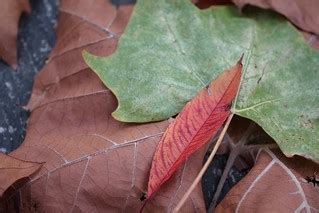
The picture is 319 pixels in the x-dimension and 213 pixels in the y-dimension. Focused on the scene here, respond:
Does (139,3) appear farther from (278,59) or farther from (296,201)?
(296,201)

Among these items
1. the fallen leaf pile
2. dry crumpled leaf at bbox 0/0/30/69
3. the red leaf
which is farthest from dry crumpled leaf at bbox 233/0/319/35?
dry crumpled leaf at bbox 0/0/30/69

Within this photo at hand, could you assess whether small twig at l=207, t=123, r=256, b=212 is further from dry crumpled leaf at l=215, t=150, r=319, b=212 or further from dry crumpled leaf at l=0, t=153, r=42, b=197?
dry crumpled leaf at l=0, t=153, r=42, b=197

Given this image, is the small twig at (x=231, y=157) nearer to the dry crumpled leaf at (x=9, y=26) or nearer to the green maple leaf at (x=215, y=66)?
the green maple leaf at (x=215, y=66)

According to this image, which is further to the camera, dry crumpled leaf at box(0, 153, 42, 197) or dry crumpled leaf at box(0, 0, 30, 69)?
dry crumpled leaf at box(0, 0, 30, 69)

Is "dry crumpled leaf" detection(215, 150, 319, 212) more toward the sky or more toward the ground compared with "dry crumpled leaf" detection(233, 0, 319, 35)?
more toward the ground

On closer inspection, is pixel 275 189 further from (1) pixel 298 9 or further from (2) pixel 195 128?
(1) pixel 298 9

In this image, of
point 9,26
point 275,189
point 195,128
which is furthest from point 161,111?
point 9,26

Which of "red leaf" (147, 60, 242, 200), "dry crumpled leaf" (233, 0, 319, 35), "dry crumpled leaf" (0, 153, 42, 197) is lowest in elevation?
"dry crumpled leaf" (0, 153, 42, 197)

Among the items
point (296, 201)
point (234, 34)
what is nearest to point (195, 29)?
point (234, 34)
